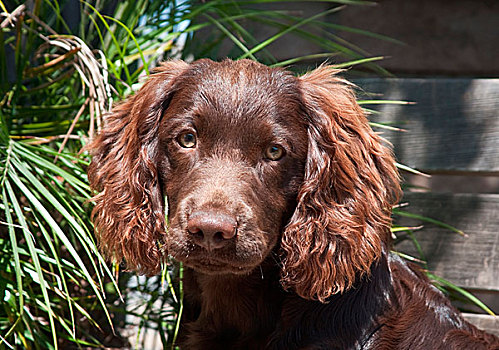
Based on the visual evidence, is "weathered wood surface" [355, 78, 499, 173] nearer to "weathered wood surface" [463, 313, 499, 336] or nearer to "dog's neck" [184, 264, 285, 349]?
"weathered wood surface" [463, 313, 499, 336]

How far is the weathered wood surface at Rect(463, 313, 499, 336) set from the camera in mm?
3045

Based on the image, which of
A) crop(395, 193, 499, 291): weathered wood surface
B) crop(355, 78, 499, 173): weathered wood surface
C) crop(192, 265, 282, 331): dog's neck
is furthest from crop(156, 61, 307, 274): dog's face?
crop(395, 193, 499, 291): weathered wood surface

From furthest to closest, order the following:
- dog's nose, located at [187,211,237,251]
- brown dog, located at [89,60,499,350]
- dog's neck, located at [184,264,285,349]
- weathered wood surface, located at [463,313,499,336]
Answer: weathered wood surface, located at [463,313,499,336] → dog's neck, located at [184,264,285,349] → brown dog, located at [89,60,499,350] → dog's nose, located at [187,211,237,251]

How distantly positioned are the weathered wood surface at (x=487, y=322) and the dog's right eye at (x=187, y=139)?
6.07 ft

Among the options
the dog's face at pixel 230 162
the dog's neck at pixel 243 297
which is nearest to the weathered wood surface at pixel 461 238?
the dog's neck at pixel 243 297

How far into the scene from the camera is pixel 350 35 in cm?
383

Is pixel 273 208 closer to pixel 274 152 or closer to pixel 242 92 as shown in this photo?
pixel 274 152

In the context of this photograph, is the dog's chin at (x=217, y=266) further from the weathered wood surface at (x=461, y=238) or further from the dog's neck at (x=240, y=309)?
the weathered wood surface at (x=461, y=238)

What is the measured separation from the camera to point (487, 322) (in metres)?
3.05

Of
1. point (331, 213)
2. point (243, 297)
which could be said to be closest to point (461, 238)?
point (331, 213)

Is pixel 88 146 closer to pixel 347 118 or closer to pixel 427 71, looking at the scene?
pixel 347 118

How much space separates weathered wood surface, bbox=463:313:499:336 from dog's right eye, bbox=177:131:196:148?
1.85 meters

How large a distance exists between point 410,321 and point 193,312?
0.74 m

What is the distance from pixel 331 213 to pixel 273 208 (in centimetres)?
19
